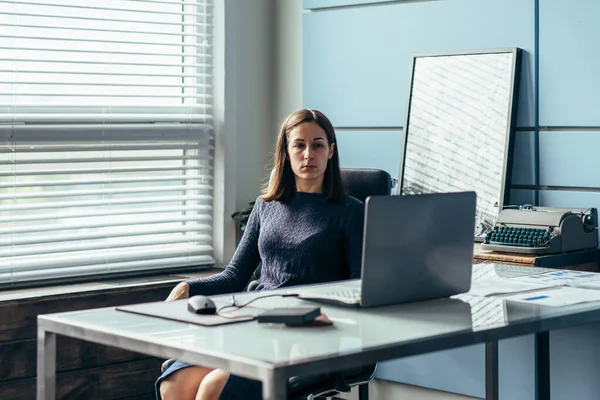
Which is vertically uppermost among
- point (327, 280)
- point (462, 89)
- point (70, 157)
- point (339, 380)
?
point (462, 89)

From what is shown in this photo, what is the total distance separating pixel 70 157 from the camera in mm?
4059

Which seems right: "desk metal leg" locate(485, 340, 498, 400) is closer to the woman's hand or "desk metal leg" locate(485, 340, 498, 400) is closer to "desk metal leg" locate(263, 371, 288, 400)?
the woman's hand

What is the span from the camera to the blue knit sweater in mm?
3107

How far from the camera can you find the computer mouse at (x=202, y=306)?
2.26 metres

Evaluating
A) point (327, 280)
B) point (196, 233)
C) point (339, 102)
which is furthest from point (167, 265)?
point (327, 280)

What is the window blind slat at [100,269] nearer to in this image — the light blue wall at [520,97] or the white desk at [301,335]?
the light blue wall at [520,97]

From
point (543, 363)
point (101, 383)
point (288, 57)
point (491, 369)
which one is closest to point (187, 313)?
point (491, 369)

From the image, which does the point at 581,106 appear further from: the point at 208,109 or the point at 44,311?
the point at 44,311

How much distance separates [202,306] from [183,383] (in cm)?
51

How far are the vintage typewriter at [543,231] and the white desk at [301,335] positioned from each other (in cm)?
98

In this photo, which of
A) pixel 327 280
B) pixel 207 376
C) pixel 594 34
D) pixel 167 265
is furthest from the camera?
pixel 167 265

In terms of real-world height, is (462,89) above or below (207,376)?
above

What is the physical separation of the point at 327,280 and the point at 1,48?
1748 millimetres

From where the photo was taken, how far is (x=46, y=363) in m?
2.32
